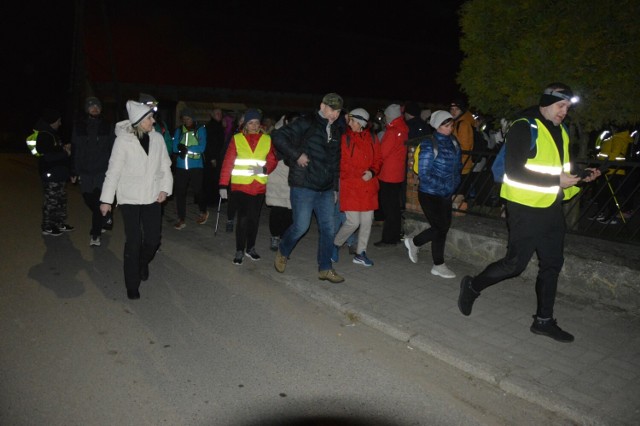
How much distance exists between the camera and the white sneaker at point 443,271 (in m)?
6.43

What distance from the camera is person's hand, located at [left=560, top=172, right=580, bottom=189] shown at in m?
4.43

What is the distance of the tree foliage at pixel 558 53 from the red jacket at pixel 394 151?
1079 millimetres

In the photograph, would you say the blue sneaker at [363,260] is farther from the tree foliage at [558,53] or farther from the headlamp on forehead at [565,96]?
the headlamp on forehead at [565,96]

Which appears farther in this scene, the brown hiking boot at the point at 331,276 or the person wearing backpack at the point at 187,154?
the person wearing backpack at the point at 187,154

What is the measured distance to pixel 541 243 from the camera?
465 centimetres

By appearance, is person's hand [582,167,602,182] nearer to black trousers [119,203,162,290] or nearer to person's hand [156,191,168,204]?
person's hand [156,191,168,204]

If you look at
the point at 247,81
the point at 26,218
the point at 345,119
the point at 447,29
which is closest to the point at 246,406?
the point at 345,119

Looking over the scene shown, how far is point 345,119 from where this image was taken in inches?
247

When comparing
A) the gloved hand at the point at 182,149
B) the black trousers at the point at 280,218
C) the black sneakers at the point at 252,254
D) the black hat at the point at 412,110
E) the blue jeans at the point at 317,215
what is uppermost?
the black hat at the point at 412,110

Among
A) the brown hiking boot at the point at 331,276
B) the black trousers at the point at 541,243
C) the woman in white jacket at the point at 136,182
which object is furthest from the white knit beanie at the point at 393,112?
the woman in white jacket at the point at 136,182

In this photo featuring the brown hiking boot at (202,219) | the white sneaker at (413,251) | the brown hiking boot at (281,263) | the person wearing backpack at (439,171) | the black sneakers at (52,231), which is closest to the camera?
the person wearing backpack at (439,171)

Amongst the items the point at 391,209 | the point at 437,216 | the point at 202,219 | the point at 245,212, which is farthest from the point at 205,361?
the point at 202,219

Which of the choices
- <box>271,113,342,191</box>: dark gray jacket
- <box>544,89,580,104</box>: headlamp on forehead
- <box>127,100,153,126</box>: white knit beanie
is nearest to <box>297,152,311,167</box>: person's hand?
<box>271,113,342,191</box>: dark gray jacket

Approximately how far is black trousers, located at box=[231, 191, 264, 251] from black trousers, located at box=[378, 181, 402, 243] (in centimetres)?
180
